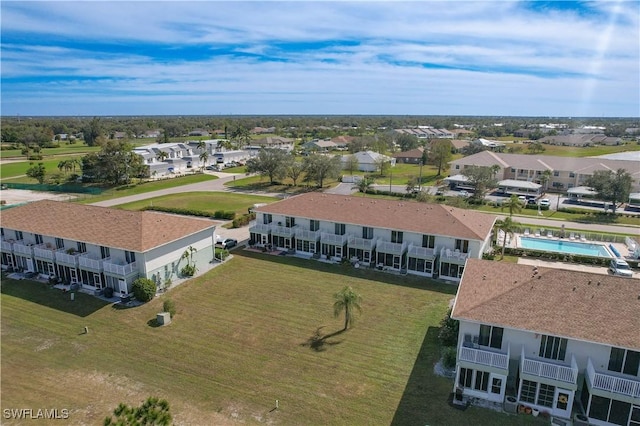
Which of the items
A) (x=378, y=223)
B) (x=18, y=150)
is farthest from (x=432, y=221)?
(x=18, y=150)

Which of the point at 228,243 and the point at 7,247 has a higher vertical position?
the point at 7,247

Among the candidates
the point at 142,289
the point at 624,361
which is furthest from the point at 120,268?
the point at 624,361

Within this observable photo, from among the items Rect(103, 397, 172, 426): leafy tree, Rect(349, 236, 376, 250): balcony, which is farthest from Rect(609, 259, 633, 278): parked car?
Rect(103, 397, 172, 426): leafy tree

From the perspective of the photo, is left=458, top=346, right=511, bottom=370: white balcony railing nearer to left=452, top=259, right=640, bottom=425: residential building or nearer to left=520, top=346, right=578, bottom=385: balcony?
left=452, top=259, right=640, bottom=425: residential building

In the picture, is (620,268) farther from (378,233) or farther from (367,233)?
(367,233)

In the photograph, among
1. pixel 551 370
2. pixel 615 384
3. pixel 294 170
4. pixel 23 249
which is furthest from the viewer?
pixel 294 170

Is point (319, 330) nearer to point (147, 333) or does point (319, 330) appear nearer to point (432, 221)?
point (147, 333)
